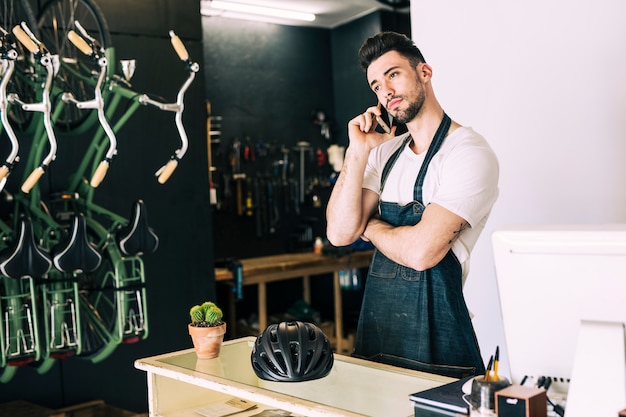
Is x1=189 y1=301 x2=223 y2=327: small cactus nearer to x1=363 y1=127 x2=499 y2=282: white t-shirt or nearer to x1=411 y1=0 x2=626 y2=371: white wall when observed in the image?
x1=363 y1=127 x2=499 y2=282: white t-shirt

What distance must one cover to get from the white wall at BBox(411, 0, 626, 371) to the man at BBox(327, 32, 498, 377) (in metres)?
1.07

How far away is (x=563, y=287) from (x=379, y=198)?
50.0 inches

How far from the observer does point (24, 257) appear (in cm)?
366

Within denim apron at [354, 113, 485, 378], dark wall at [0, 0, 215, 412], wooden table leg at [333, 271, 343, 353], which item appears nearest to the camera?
denim apron at [354, 113, 485, 378]

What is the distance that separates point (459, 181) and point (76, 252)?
88.8 inches

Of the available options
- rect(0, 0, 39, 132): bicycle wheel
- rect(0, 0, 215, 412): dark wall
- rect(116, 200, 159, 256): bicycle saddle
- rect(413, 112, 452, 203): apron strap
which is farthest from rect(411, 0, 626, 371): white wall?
rect(0, 0, 39, 132): bicycle wheel

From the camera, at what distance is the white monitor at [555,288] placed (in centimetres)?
146

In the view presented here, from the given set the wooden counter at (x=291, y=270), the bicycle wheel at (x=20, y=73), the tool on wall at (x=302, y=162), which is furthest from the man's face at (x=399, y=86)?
the tool on wall at (x=302, y=162)

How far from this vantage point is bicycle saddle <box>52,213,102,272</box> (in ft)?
12.5

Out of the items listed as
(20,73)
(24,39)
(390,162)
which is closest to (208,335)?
(390,162)

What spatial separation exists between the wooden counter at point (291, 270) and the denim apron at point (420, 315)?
11.7 feet

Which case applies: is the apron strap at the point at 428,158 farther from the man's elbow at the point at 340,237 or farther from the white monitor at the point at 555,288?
the white monitor at the point at 555,288

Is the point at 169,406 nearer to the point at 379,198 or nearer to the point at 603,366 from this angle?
the point at 379,198

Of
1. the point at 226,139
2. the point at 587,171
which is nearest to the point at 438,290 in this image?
the point at 587,171
